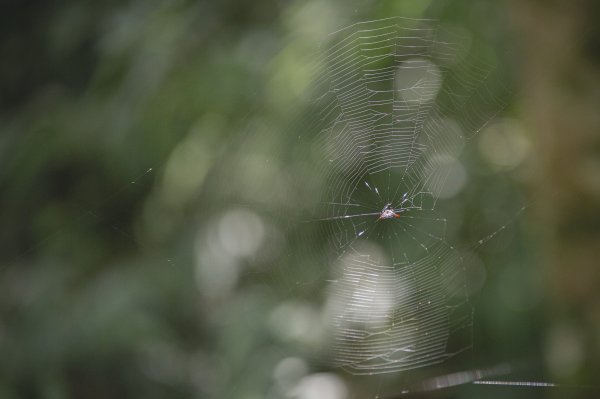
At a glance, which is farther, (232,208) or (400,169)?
(232,208)

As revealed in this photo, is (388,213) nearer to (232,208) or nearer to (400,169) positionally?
(400,169)

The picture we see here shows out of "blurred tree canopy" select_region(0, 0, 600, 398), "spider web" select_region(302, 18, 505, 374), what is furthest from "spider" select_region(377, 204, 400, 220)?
"blurred tree canopy" select_region(0, 0, 600, 398)

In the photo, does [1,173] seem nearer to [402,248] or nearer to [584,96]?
[402,248]

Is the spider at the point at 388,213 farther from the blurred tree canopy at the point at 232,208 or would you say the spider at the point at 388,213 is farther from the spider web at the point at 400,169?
the blurred tree canopy at the point at 232,208

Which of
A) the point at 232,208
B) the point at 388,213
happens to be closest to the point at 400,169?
the point at 388,213

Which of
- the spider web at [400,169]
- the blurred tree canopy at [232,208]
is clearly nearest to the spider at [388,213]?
the spider web at [400,169]

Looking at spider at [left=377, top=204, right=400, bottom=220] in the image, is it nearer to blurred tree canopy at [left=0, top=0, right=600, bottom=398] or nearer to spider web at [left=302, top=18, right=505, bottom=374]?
spider web at [left=302, top=18, right=505, bottom=374]
